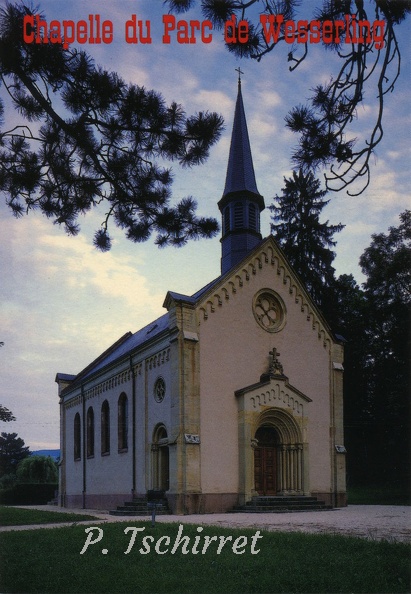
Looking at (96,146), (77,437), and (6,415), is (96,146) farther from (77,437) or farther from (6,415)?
(77,437)

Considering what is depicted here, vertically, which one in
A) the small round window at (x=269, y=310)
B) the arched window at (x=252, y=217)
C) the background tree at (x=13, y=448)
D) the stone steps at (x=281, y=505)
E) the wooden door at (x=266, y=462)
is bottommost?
the background tree at (x=13, y=448)

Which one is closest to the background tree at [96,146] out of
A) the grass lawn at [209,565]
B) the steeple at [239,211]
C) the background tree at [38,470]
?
the grass lawn at [209,565]

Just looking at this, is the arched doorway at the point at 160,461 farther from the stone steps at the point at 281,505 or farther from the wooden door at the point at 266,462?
the wooden door at the point at 266,462

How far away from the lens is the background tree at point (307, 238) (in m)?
41.7

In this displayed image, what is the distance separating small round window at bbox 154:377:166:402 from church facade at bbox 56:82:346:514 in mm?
44

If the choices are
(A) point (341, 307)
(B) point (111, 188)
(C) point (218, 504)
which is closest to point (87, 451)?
(C) point (218, 504)

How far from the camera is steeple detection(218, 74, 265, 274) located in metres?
27.6

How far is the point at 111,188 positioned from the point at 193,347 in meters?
14.6

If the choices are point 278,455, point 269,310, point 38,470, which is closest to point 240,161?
point 269,310

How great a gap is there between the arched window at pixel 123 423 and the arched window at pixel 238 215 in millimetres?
8926

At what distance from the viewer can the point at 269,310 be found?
25.4 m

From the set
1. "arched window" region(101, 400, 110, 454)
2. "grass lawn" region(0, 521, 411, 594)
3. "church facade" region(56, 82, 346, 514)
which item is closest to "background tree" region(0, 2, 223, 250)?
"grass lawn" region(0, 521, 411, 594)

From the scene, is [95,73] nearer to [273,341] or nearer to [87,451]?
[273,341]

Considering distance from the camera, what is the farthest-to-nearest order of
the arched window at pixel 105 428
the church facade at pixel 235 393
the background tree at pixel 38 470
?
the background tree at pixel 38 470, the arched window at pixel 105 428, the church facade at pixel 235 393
